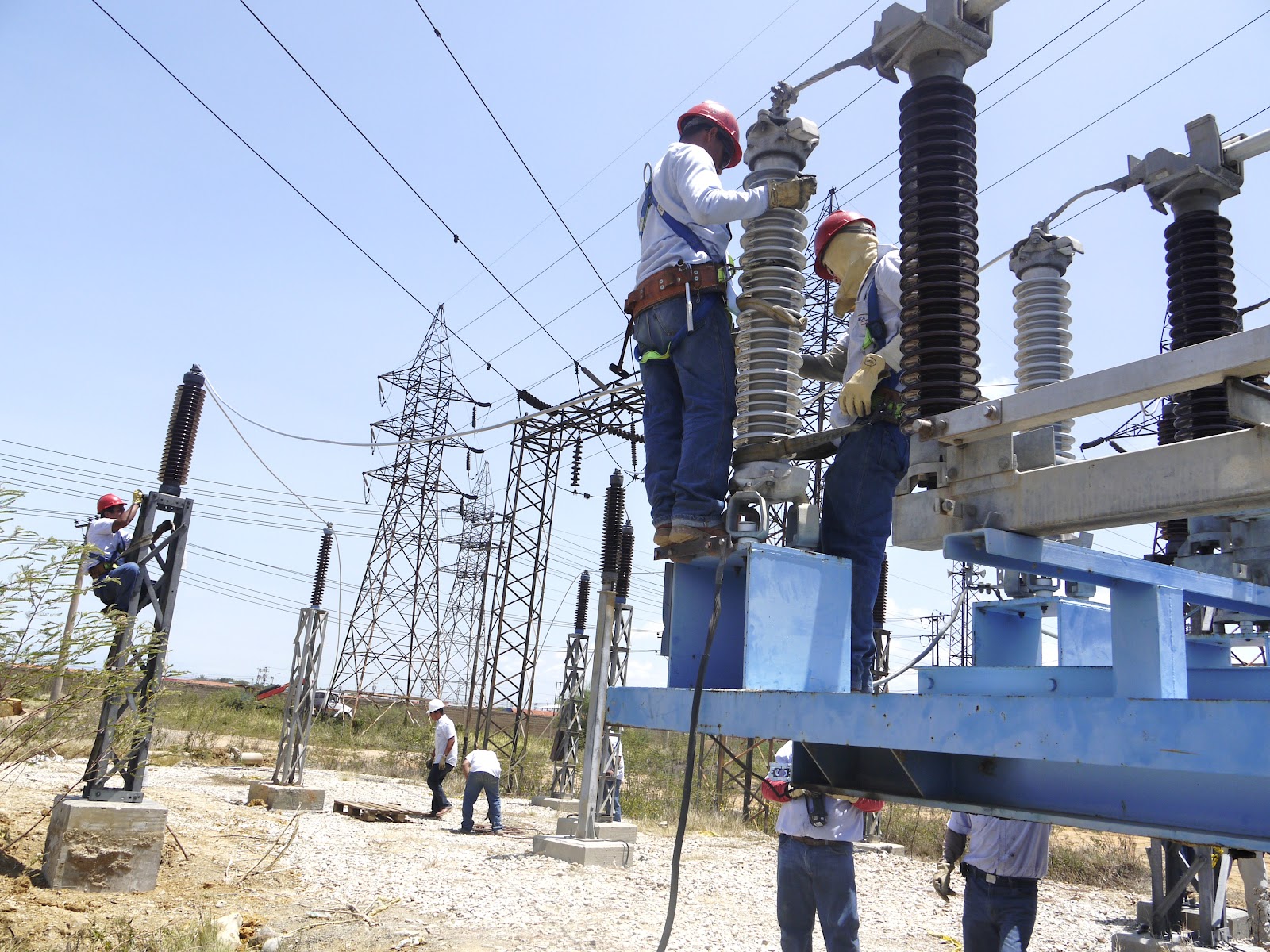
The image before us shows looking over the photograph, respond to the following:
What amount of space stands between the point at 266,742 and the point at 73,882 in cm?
2031

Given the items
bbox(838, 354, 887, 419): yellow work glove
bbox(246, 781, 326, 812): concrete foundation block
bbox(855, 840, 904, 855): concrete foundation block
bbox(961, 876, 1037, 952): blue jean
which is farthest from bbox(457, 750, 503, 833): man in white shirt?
bbox(838, 354, 887, 419): yellow work glove

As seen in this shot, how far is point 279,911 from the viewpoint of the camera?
8.06m

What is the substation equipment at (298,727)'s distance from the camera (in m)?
14.9

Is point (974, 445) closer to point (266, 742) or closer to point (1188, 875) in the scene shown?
point (1188, 875)

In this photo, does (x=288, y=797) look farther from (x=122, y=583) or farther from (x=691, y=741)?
(x=691, y=741)

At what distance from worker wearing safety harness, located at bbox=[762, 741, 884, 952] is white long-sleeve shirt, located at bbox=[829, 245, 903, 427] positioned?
2.08 meters

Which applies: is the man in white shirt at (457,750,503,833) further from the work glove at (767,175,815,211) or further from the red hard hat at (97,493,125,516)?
the work glove at (767,175,815,211)

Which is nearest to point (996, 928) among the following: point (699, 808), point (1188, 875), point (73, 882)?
point (1188, 875)

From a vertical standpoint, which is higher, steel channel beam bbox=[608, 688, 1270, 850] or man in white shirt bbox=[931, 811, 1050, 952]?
steel channel beam bbox=[608, 688, 1270, 850]

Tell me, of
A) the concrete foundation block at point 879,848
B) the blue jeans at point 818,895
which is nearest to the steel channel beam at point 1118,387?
the blue jeans at point 818,895

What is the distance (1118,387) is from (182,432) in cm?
A: 858

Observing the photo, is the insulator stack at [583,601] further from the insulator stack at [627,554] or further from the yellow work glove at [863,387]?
the yellow work glove at [863,387]

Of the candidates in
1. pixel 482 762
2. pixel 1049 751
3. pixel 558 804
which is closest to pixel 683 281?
pixel 1049 751

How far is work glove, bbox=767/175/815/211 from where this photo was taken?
361cm
